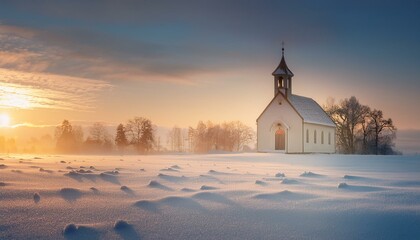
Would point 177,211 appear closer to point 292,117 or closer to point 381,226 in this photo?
point 381,226

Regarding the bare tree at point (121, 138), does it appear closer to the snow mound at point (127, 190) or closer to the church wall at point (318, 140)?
the church wall at point (318, 140)

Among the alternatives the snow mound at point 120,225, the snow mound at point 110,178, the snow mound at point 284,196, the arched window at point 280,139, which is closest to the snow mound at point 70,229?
the snow mound at point 120,225

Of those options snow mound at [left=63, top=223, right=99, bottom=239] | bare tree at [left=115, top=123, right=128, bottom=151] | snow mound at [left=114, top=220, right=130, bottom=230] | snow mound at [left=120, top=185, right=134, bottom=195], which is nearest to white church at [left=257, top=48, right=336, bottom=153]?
bare tree at [left=115, top=123, right=128, bottom=151]

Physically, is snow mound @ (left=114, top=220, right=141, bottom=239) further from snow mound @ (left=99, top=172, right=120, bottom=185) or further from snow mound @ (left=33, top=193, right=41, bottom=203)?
snow mound @ (left=99, top=172, right=120, bottom=185)

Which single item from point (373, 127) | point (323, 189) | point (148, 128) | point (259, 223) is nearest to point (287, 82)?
point (373, 127)

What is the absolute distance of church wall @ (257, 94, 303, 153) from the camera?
44594 millimetres

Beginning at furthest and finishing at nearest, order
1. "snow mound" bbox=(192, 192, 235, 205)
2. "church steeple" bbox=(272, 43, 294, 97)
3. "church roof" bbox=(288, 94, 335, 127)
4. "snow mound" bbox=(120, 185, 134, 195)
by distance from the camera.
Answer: "church steeple" bbox=(272, 43, 294, 97), "church roof" bbox=(288, 94, 335, 127), "snow mound" bbox=(120, 185, 134, 195), "snow mound" bbox=(192, 192, 235, 205)

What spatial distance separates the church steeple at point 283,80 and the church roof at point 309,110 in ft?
3.58

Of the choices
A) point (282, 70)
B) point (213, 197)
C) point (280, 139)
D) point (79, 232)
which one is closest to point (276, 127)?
point (280, 139)

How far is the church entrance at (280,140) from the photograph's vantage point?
45.3 metres

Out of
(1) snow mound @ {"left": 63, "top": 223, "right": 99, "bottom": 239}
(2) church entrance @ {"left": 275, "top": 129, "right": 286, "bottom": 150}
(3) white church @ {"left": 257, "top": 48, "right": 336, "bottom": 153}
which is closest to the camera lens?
(1) snow mound @ {"left": 63, "top": 223, "right": 99, "bottom": 239}

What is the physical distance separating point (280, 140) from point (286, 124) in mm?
1980

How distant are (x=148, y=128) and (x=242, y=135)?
2853cm

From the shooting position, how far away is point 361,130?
201ft
